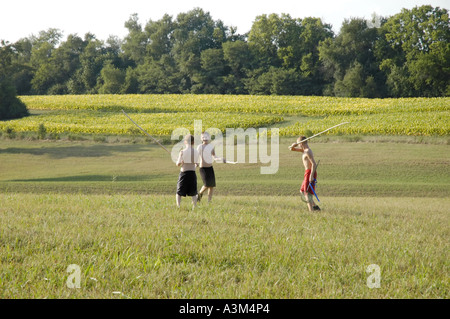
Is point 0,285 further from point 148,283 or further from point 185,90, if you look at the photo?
point 185,90

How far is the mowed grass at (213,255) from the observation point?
456 cm

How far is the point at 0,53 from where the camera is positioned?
50281 mm

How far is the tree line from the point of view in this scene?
62.9m

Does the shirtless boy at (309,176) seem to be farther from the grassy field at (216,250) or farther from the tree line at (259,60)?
the tree line at (259,60)

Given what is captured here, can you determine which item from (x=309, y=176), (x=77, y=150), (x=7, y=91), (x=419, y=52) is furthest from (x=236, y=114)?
(x=309, y=176)

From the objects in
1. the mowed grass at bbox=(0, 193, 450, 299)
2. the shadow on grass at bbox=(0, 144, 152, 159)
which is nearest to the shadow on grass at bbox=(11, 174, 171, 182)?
the shadow on grass at bbox=(0, 144, 152, 159)

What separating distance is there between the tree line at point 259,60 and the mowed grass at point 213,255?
5072cm

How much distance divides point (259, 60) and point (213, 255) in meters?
69.5

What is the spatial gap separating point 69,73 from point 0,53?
3232 centimetres

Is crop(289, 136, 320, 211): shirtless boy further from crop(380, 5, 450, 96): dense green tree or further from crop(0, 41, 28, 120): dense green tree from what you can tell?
crop(380, 5, 450, 96): dense green tree

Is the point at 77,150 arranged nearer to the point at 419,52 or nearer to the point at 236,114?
the point at 236,114

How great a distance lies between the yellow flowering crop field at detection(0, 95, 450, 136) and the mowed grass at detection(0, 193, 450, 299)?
30838 millimetres

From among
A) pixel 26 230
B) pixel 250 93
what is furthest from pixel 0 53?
pixel 26 230
